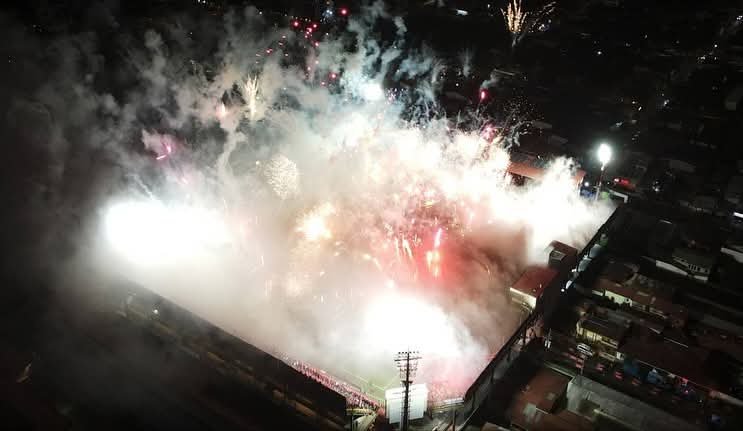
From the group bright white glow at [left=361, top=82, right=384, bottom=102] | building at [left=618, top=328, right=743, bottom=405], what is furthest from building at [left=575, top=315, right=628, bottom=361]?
bright white glow at [left=361, top=82, right=384, bottom=102]

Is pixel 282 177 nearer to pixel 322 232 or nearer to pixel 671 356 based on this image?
pixel 322 232

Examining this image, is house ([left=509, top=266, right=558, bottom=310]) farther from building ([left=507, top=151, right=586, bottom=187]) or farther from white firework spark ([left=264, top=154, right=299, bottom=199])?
white firework spark ([left=264, top=154, right=299, bottom=199])

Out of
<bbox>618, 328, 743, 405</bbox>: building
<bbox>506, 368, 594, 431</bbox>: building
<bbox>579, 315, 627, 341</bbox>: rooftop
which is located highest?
<bbox>579, 315, 627, 341</bbox>: rooftop

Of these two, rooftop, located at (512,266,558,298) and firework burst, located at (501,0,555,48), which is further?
firework burst, located at (501,0,555,48)

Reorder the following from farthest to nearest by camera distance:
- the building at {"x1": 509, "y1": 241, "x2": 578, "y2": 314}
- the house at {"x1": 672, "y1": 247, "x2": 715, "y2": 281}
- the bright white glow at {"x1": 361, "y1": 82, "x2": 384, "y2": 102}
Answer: the bright white glow at {"x1": 361, "y1": 82, "x2": 384, "y2": 102}
the house at {"x1": 672, "y1": 247, "x2": 715, "y2": 281}
the building at {"x1": 509, "y1": 241, "x2": 578, "y2": 314}

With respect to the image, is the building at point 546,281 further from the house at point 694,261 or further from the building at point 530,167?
the building at point 530,167

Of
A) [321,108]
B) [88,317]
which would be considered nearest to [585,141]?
[321,108]

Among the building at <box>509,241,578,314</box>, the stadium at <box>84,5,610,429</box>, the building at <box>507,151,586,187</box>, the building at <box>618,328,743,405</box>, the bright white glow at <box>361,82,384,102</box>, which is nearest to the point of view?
the building at <box>618,328,743,405</box>
